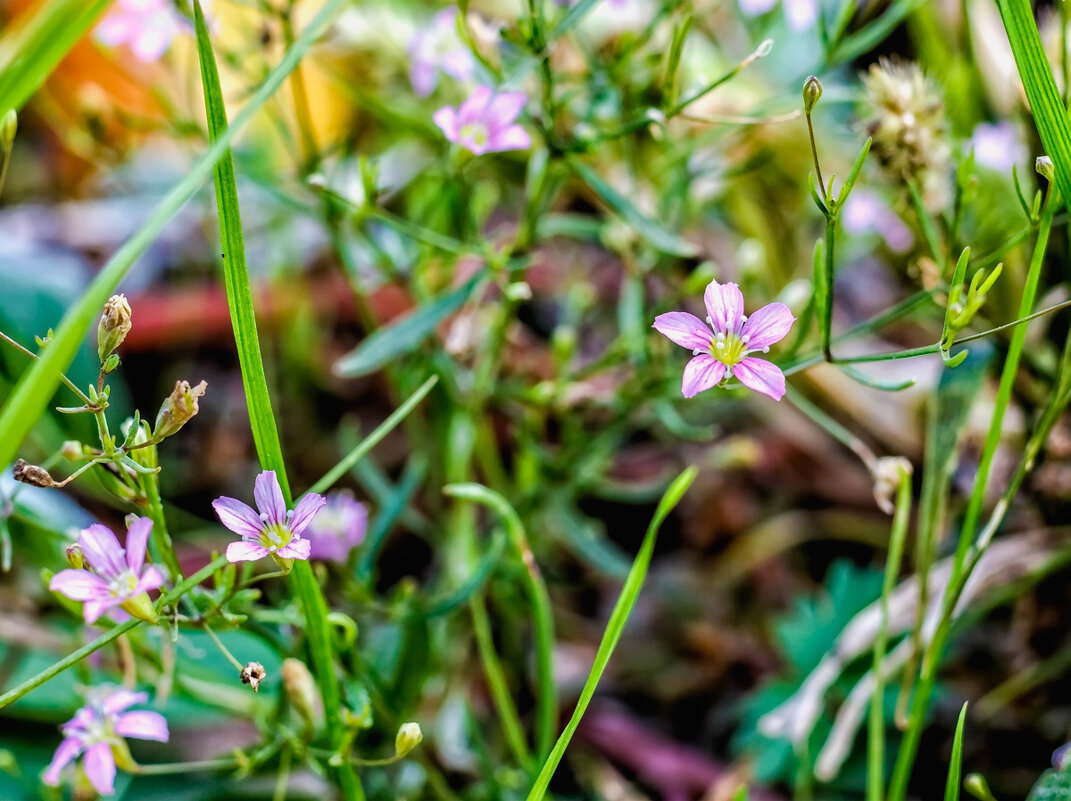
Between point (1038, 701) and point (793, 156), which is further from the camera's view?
point (793, 156)

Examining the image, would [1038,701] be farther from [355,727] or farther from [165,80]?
[165,80]

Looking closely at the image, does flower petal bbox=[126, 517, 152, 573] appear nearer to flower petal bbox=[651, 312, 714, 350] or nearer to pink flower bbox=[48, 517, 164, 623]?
pink flower bbox=[48, 517, 164, 623]

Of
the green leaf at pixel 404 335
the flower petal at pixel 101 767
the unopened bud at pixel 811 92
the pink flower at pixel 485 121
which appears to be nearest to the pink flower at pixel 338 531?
the green leaf at pixel 404 335

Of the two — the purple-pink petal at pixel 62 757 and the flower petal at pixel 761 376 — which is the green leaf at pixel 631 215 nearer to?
the flower petal at pixel 761 376

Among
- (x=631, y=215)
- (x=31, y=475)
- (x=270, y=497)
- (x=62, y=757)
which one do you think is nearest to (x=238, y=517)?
(x=270, y=497)

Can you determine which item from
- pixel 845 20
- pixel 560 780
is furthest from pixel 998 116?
pixel 560 780

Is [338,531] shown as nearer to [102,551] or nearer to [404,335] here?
[404,335]

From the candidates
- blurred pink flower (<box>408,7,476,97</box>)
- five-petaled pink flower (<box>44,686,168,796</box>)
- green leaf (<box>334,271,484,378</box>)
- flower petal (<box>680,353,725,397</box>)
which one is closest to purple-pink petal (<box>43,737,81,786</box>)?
five-petaled pink flower (<box>44,686,168,796</box>)
